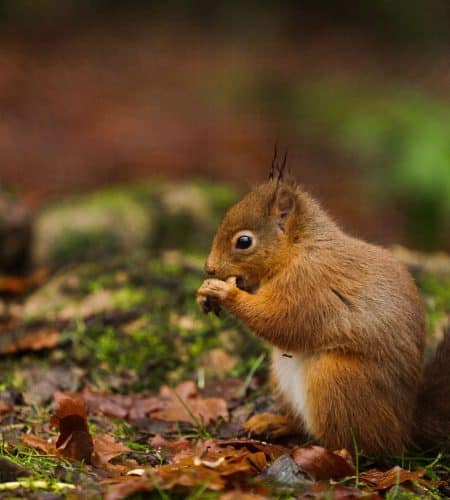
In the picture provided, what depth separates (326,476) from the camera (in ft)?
10.6

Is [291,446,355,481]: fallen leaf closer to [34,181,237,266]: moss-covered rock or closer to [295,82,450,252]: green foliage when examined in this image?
[34,181,237,266]: moss-covered rock

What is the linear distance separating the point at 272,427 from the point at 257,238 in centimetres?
89

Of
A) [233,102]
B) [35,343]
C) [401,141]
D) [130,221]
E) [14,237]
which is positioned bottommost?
[35,343]

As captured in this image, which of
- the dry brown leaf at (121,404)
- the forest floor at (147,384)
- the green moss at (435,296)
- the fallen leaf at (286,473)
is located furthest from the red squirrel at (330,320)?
the green moss at (435,296)

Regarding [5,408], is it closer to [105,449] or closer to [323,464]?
[105,449]

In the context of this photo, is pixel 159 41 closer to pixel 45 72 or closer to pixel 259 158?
pixel 45 72

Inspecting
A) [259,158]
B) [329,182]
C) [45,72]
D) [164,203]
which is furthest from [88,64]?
[164,203]

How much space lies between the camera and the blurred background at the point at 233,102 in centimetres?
1009

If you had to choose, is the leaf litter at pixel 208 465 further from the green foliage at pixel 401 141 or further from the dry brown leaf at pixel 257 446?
the green foliage at pixel 401 141

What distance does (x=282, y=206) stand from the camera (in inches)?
151

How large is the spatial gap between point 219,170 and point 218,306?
7954mm

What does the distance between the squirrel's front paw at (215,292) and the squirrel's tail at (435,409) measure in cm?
94

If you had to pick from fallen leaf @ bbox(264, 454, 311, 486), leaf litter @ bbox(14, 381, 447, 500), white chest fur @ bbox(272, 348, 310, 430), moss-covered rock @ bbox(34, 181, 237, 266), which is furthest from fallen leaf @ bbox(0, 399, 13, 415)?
moss-covered rock @ bbox(34, 181, 237, 266)

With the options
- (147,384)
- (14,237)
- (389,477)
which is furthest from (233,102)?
(389,477)
